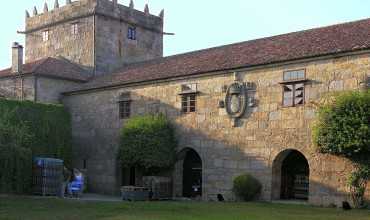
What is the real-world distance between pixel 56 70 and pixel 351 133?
19.7 m

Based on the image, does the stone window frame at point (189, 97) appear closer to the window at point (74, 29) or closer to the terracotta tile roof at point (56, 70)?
the terracotta tile roof at point (56, 70)

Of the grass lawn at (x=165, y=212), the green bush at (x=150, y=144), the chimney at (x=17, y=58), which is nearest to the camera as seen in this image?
the grass lawn at (x=165, y=212)

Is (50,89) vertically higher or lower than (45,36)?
lower

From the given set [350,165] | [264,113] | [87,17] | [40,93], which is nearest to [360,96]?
[350,165]

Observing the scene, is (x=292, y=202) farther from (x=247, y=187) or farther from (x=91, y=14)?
(x=91, y=14)

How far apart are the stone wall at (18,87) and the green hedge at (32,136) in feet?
8.03

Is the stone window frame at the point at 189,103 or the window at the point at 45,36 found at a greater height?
the window at the point at 45,36

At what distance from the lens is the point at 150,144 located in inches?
1054

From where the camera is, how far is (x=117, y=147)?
97.1ft

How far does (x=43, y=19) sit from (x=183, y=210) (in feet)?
81.8

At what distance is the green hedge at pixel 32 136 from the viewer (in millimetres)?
27031

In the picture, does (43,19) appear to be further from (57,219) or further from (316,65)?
(57,219)

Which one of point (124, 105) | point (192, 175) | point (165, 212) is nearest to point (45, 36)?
point (124, 105)

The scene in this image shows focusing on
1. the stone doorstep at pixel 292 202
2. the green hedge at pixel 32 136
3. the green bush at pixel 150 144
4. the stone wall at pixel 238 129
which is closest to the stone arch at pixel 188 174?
the stone wall at pixel 238 129
